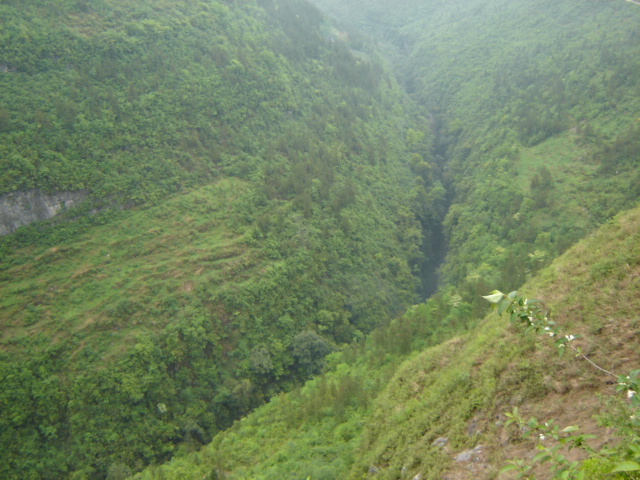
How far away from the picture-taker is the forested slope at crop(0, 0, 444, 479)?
23781mm

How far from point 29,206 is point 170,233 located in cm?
977

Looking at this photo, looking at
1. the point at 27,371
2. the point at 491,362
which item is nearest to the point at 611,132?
the point at 491,362

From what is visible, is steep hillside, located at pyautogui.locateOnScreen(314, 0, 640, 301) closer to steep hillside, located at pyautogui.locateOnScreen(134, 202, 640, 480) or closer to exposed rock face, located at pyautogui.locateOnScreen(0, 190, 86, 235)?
steep hillside, located at pyautogui.locateOnScreen(134, 202, 640, 480)

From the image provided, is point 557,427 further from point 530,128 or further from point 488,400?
point 530,128

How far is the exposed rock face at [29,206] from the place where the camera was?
2817cm

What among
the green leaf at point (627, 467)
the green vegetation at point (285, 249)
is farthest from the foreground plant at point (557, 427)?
the green vegetation at point (285, 249)

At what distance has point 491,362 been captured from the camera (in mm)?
11203

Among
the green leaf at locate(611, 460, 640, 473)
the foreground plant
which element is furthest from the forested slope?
the green leaf at locate(611, 460, 640, 473)

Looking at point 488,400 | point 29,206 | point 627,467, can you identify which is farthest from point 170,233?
point 627,467

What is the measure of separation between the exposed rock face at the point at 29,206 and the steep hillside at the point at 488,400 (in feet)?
68.8

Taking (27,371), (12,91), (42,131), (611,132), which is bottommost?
(27,371)

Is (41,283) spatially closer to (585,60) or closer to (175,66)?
(175,66)

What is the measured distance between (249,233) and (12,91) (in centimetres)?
2198

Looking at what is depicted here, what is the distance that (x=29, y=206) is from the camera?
1147 inches
